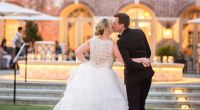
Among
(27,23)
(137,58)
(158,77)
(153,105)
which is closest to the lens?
(137,58)

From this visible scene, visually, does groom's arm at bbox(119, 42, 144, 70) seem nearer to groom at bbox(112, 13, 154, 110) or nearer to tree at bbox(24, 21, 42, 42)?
groom at bbox(112, 13, 154, 110)

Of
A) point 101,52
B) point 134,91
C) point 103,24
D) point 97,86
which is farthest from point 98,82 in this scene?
point 103,24

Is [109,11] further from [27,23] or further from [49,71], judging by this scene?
[49,71]

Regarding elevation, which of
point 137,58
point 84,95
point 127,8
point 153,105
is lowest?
point 153,105

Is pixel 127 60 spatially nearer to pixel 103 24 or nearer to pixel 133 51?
pixel 133 51

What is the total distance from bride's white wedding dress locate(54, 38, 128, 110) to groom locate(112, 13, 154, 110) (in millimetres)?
190

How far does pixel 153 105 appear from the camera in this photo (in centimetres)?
1284

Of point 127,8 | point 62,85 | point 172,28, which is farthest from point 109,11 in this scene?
point 62,85

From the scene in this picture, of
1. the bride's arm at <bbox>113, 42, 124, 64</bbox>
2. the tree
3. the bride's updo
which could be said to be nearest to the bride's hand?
the bride's arm at <bbox>113, 42, 124, 64</bbox>

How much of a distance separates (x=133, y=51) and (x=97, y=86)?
74 centimetres

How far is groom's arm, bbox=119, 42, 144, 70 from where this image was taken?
24.3 ft

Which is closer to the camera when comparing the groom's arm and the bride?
the groom's arm

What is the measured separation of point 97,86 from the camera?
7.74 meters

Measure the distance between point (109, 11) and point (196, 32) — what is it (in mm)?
4816
